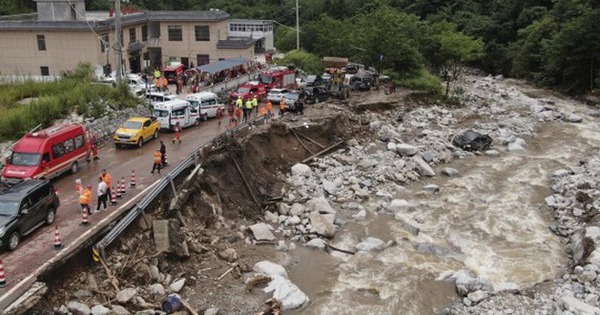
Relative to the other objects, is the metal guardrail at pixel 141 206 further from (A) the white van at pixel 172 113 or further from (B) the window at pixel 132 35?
(B) the window at pixel 132 35

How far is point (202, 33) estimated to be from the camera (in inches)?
2347

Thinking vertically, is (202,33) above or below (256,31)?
below

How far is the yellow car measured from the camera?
30484 millimetres

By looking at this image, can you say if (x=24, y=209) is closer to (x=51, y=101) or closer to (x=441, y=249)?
(x=51, y=101)

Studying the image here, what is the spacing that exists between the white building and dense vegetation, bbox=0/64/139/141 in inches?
1707

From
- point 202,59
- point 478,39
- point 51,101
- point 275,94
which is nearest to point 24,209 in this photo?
point 51,101

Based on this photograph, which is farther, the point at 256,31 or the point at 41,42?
the point at 256,31

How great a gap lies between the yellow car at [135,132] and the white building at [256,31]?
49.6 meters

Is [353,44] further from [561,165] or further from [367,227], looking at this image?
[367,227]

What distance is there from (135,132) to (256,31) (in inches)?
2083

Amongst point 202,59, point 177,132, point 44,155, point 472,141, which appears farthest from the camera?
point 202,59

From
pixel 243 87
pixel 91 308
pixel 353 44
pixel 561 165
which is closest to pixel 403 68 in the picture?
pixel 353 44

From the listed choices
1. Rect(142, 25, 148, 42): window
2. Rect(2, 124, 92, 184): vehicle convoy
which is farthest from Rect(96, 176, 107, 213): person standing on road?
Rect(142, 25, 148, 42): window

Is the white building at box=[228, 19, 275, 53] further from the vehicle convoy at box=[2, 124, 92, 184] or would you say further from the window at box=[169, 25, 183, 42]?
the vehicle convoy at box=[2, 124, 92, 184]
